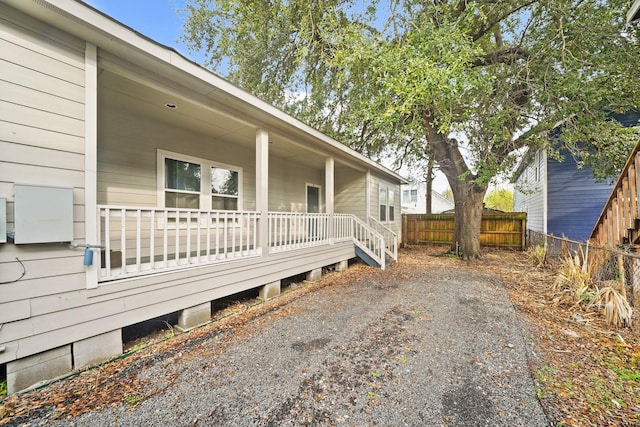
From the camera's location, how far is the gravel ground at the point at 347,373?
6.40 feet

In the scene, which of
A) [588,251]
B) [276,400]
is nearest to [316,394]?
[276,400]

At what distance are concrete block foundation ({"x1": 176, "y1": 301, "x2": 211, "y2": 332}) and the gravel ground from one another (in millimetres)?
304

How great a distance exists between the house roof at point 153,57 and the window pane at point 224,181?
181 cm

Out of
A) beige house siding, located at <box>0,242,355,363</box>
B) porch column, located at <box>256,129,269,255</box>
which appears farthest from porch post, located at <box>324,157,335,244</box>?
beige house siding, located at <box>0,242,355,363</box>

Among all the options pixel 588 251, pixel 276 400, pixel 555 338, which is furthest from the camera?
pixel 588 251

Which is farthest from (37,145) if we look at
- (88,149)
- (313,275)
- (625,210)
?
(625,210)

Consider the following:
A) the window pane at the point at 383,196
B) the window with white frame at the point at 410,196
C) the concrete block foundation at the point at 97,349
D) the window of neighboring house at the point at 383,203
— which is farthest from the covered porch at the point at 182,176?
the window with white frame at the point at 410,196

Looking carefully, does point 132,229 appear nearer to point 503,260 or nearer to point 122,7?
point 122,7

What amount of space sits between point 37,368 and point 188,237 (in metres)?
1.73

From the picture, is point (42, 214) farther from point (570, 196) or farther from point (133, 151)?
point (570, 196)

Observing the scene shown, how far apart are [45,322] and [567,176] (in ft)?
45.2

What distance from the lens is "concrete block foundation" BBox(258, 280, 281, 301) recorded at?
465 centimetres

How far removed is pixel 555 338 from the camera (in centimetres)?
323

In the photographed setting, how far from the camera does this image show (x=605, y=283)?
416 centimetres
